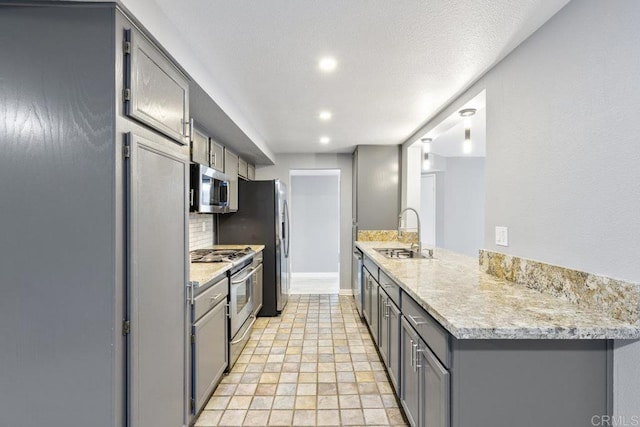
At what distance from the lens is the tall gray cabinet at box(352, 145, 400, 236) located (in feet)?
14.9

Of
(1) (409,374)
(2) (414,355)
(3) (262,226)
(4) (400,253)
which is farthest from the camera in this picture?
(3) (262,226)

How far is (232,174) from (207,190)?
1.08m

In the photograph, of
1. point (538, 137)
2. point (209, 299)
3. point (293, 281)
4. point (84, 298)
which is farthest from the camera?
point (293, 281)

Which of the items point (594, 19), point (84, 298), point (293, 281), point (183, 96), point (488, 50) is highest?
point (488, 50)

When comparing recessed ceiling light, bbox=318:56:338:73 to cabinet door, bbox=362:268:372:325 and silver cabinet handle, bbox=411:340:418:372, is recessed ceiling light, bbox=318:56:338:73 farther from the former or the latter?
cabinet door, bbox=362:268:372:325

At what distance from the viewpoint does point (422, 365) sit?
5.14 ft

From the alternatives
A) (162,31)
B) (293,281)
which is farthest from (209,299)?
Result: (293,281)

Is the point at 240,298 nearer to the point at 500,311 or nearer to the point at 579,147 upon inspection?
the point at 500,311

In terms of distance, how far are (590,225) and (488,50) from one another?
115 centimetres

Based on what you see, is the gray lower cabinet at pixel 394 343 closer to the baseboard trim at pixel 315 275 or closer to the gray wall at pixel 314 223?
the baseboard trim at pixel 315 275

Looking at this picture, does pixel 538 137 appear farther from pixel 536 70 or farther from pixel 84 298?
pixel 84 298

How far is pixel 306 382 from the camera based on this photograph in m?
2.52

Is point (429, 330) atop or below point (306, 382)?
atop

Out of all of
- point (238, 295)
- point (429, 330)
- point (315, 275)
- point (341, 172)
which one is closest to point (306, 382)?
point (238, 295)
